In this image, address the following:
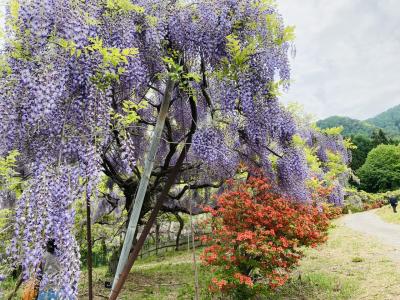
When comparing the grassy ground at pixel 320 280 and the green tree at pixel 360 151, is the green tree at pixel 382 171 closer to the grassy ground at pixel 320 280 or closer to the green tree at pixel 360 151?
the green tree at pixel 360 151

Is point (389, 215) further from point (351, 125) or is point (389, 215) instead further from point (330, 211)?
point (351, 125)

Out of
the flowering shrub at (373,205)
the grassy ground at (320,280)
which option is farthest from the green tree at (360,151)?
the grassy ground at (320,280)

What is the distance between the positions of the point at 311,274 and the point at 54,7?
28.3ft

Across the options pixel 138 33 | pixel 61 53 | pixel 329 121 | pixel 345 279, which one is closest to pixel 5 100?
pixel 61 53

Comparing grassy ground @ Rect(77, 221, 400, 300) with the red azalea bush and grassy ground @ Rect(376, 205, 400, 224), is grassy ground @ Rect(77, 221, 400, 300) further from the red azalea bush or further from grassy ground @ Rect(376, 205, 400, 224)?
grassy ground @ Rect(376, 205, 400, 224)

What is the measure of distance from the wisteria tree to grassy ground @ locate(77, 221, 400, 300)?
2.21 metres

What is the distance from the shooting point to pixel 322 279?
8656mm

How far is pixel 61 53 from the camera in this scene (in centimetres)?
390

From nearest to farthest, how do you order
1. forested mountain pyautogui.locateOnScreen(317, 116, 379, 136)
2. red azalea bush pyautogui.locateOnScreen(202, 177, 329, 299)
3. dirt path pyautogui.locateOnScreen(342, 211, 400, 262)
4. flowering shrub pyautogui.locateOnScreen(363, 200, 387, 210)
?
red azalea bush pyautogui.locateOnScreen(202, 177, 329, 299) → dirt path pyautogui.locateOnScreen(342, 211, 400, 262) → flowering shrub pyautogui.locateOnScreen(363, 200, 387, 210) → forested mountain pyautogui.locateOnScreen(317, 116, 379, 136)

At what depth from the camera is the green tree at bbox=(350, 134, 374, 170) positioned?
→ 154 feet

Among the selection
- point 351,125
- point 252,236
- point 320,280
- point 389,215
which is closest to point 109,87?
point 252,236

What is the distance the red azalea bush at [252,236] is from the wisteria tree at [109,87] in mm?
675

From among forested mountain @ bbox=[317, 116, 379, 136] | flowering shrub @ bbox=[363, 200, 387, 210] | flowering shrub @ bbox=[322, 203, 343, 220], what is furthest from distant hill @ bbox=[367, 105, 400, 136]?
flowering shrub @ bbox=[322, 203, 343, 220]

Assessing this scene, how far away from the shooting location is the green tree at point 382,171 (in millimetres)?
38281
